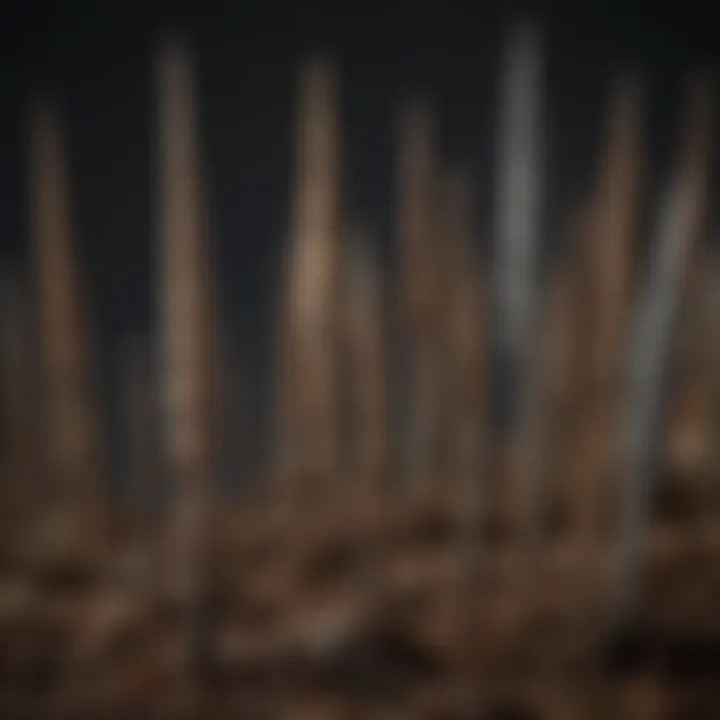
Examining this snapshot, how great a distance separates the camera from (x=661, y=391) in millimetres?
1447

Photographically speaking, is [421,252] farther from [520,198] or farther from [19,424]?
[19,424]

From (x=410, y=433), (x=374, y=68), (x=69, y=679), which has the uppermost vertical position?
(x=374, y=68)

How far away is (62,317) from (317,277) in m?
0.56

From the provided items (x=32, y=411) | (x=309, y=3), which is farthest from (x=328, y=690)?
(x=309, y=3)

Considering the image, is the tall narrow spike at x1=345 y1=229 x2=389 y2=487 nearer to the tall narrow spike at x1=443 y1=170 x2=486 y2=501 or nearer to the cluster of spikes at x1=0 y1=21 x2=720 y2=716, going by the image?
the cluster of spikes at x1=0 y1=21 x2=720 y2=716

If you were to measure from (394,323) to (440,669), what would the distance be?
97cm

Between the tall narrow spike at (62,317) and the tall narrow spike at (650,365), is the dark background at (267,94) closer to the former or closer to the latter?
the tall narrow spike at (62,317)

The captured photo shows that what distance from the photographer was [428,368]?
204 centimetres

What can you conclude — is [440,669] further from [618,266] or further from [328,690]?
[618,266]

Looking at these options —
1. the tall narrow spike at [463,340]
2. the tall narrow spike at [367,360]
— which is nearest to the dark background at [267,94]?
the tall narrow spike at [367,360]

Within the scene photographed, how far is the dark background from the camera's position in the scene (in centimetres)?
224

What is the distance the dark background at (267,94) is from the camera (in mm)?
2238

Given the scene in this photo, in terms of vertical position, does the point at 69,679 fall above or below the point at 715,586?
below

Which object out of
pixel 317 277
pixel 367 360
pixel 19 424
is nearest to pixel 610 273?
pixel 317 277
